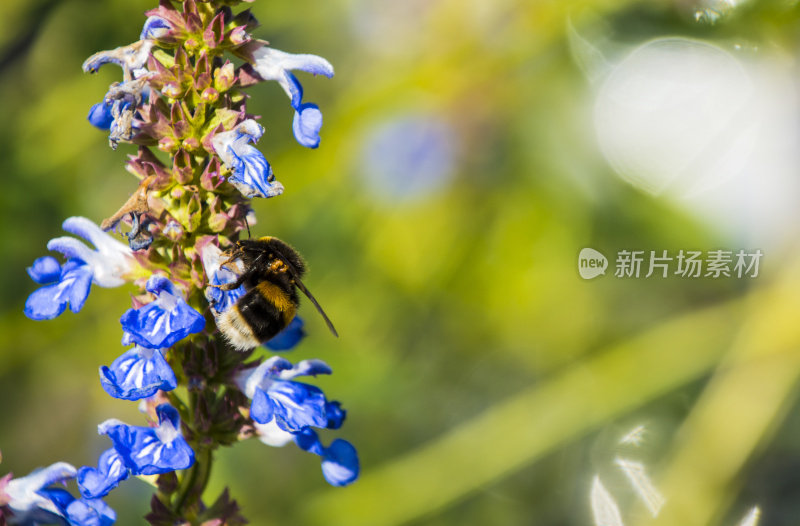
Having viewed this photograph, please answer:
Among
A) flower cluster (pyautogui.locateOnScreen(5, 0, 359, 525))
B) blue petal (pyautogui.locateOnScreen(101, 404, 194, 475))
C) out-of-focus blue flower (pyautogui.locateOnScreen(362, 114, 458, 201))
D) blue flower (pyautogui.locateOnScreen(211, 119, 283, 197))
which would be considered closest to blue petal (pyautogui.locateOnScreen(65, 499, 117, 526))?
flower cluster (pyautogui.locateOnScreen(5, 0, 359, 525))

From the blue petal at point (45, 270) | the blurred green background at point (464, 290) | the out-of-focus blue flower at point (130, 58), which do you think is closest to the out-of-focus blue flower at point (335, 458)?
the blue petal at point (45, 270)

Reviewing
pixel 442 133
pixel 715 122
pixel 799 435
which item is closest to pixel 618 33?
pixel 715 122

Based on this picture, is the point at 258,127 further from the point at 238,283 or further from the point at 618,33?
the point at 618,33

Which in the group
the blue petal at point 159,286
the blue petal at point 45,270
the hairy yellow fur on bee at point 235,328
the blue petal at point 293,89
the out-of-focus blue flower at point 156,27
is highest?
the out-of-focus blue flower at point 156,27

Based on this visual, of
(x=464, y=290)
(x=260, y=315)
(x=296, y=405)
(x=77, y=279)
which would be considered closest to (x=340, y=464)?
(x=296, y=405)

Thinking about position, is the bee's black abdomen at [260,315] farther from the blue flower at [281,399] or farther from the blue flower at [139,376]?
the blue flower at [139,376]

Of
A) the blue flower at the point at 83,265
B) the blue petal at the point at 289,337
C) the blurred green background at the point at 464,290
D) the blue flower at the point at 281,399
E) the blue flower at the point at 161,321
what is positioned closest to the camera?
the blue flower at the point at 161,321
